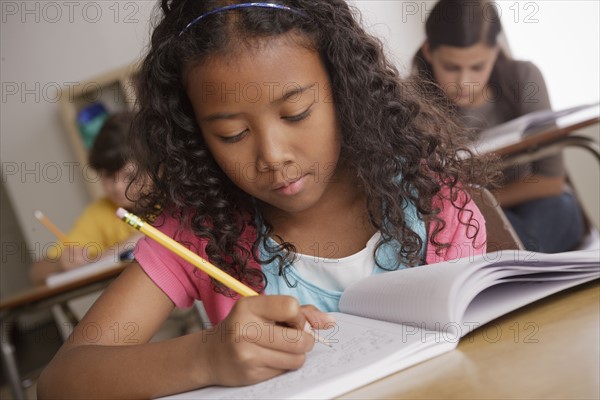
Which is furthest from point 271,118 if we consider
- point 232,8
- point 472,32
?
point 472,32

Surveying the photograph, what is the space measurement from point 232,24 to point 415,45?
2417 millimetres

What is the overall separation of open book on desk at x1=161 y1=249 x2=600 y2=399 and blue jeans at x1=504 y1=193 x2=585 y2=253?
157 cm

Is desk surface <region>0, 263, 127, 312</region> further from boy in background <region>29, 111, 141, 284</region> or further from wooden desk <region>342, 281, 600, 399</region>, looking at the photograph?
wooden desk <region>342, 281, 600, 399</region>

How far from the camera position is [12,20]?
353 centimetres

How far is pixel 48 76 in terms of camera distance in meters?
3.68

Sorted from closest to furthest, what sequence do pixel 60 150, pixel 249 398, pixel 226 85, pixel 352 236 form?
pixel 249 398 < pixel 226 85 < pixel 352 236 < pixel 60 150

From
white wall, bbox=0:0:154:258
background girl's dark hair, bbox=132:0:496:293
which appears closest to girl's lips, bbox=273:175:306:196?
background girl's dark hair, bbox=132:0:496:293

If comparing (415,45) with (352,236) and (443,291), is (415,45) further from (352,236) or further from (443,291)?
(443,291)

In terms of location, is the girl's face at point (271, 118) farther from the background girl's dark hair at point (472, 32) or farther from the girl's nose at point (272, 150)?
the background girl's dark hair at point (472, 32)

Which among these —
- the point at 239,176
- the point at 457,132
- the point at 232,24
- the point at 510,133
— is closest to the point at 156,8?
the point at 232,24

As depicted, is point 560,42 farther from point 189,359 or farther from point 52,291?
point 189,359

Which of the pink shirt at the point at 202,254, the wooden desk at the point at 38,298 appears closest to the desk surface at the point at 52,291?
the wooden desk at the point at 38,298

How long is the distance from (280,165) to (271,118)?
6 cm

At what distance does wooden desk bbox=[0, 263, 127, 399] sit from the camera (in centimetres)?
198
